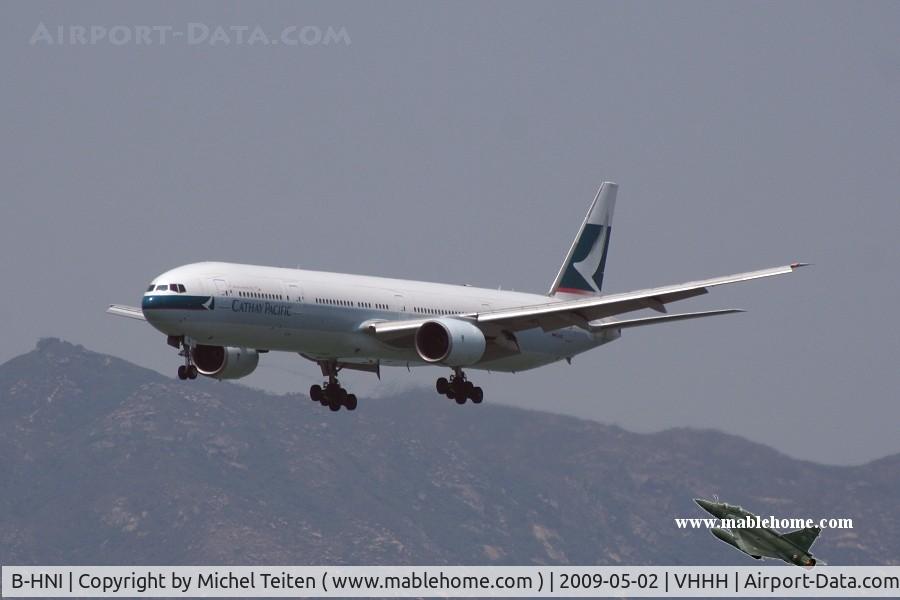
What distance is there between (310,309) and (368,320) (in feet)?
11.9

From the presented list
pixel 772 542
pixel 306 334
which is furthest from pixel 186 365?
pixel 772 542

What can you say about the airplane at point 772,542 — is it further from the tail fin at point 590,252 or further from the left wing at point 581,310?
the tail fin at point 590,252

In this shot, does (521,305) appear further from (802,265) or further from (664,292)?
(802,265)

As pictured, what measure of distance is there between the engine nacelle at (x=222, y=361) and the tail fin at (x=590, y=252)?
19435 millimetres

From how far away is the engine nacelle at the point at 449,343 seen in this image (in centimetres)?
7319

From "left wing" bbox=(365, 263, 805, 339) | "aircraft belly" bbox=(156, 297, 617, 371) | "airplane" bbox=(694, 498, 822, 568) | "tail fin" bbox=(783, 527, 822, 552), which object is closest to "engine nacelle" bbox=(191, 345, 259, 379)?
"aircraft belly" bbox=(156, 297, 617, 371)

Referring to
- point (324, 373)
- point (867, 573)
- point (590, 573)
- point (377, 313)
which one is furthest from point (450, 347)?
point (867, 573)

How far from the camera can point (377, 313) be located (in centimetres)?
7425

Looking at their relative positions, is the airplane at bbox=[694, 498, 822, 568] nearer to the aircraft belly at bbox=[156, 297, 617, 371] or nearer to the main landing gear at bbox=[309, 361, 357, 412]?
the aircraft belly at bbox=[156, 297, 617, 371]

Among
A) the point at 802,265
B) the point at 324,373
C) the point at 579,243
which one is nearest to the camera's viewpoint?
the point at 802,265

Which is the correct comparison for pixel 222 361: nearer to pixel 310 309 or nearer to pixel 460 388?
pixel 310 309

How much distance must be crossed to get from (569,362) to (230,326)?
21271mm

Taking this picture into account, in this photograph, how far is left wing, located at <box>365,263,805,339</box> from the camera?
69.3 metres

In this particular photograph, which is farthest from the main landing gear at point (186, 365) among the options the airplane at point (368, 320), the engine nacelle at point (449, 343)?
the engine nacelle at point (449, 343)
